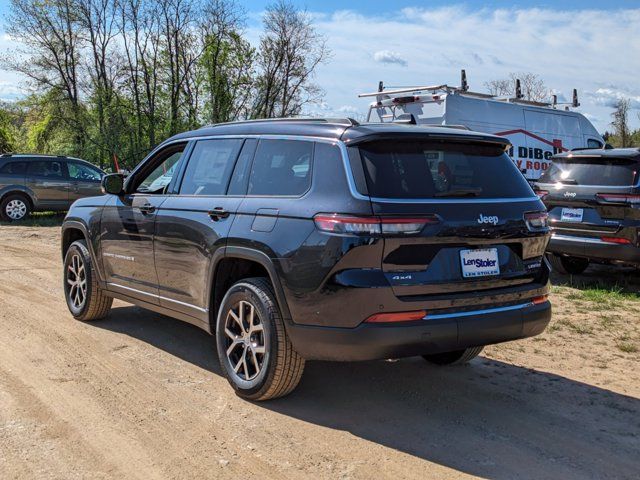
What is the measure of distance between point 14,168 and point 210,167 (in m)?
13.2

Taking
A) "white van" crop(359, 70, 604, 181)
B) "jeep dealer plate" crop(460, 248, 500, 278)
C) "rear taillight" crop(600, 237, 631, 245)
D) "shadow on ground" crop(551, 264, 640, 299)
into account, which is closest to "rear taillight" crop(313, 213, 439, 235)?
"jeep dealer plate" crop(460, 248, 500, 278)

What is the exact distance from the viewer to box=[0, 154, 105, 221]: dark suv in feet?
53.7

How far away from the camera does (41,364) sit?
16.7ft

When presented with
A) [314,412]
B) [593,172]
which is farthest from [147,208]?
[593,172]

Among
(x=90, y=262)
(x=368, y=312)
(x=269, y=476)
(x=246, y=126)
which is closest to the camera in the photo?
(x=269, y=476)

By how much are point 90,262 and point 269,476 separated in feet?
11.8

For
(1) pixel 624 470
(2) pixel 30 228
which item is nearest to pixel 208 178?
(1) pixel 624 470

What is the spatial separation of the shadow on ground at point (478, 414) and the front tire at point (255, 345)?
0.61 ft

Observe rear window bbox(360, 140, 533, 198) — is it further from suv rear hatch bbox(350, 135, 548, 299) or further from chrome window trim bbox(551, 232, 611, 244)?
chrome window trim bbox(551, 232, 611, 244)

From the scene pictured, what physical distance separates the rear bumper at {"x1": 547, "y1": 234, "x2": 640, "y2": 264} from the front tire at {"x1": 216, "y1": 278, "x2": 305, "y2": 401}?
208 inches

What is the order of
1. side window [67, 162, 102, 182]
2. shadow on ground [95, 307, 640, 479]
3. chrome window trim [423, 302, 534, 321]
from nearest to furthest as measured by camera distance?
shadow on ground [95, 307, 640, 479], chrome window trim [423, 302, 534, 321], side window [67, 162, 102, 182]

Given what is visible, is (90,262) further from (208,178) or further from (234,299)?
(234,299)

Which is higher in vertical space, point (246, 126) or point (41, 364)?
point (246, 126)

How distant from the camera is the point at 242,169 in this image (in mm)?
4730
